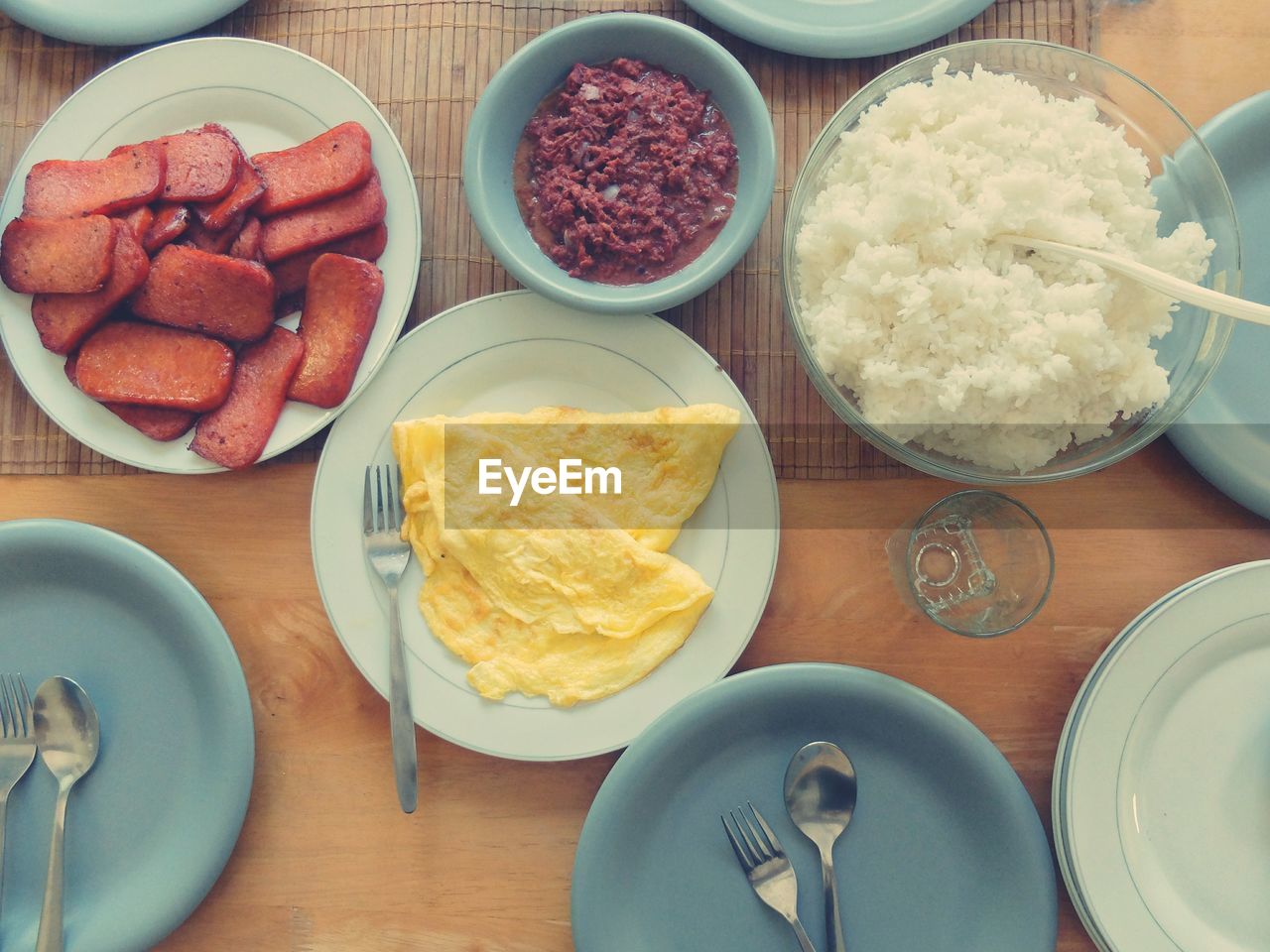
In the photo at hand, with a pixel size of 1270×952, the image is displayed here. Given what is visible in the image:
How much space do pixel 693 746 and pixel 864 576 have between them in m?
0.48

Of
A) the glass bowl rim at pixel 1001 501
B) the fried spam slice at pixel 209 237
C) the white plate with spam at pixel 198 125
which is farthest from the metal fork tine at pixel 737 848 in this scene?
the fried spam slice at pixel 209 237

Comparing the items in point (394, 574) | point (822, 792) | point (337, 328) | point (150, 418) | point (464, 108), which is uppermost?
point (464, 108)

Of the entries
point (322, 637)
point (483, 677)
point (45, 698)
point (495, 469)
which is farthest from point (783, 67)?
point (45, 698)

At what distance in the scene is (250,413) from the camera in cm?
175

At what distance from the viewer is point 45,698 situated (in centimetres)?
178

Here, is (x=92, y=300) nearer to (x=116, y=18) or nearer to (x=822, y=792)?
(x=116, y=18)

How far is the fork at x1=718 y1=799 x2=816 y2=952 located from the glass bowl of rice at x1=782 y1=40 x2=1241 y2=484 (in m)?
0.77

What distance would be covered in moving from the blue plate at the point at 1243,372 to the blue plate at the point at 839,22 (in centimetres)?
55

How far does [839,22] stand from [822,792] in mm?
1526

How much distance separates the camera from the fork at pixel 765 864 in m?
1.69

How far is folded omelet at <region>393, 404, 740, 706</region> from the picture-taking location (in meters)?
1.73

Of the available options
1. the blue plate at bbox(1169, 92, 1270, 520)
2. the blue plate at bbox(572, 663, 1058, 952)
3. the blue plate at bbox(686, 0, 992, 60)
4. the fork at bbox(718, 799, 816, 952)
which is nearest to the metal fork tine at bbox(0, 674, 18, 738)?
the blue plate at bbox(572, 663, 1058, 952)

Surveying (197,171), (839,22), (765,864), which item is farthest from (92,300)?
(765,864)

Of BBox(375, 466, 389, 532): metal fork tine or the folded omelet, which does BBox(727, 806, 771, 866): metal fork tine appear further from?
BBox(375, 466, 389, 532): metal fork tine
